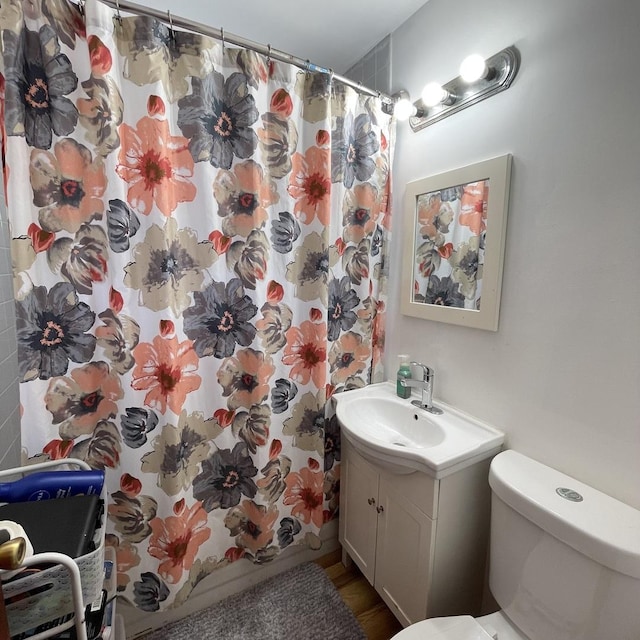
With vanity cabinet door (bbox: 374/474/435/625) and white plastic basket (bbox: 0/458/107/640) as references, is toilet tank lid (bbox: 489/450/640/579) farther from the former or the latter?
white plastic basket (bbox: 0/458/107/640)

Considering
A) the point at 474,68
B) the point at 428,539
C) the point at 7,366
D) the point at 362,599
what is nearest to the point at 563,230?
the point at 474,68

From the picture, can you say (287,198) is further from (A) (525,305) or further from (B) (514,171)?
(A) (525,305)

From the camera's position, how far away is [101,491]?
84cm

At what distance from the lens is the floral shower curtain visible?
3.33 ft

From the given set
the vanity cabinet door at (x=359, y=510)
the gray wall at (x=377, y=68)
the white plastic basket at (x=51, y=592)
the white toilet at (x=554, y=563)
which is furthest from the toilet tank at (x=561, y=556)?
the gray wall at (x=377, y=68)

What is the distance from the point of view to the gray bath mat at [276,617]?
134 centimetres

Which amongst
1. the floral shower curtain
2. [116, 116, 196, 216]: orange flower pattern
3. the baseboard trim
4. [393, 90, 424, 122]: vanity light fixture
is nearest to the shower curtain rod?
the floral shower curtain

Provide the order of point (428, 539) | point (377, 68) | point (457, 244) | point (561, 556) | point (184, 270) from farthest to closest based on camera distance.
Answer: point (377, 68), point (457, 244), point (184, 270), point (428, 539), point (561, 556)

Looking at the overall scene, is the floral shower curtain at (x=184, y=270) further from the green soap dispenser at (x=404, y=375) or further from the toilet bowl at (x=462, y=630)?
the toilet bowl at (x=462, y=630)

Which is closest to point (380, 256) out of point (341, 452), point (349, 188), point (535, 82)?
point (349, 188)

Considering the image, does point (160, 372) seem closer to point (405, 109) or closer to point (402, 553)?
point (402, 553)

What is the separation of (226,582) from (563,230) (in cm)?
190

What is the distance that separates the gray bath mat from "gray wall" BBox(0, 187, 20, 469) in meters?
0.94

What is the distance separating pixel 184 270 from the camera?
4.01 ft
